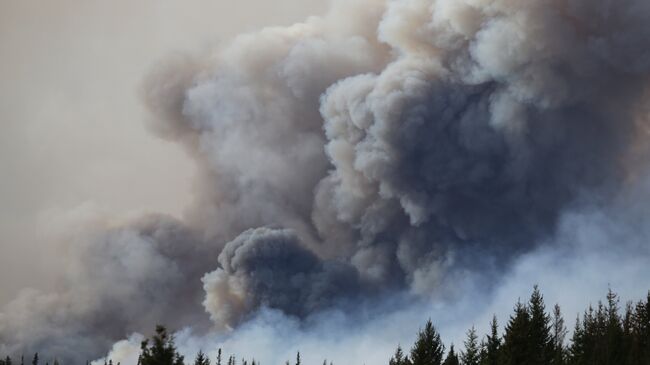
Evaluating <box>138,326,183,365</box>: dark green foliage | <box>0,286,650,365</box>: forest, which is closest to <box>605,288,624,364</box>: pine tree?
<box>0,286,650,365</box>: forest

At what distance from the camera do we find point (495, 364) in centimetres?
5484

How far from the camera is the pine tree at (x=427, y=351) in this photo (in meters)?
53.3

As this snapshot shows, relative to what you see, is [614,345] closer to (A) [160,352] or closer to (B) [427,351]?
(B) [427,351]

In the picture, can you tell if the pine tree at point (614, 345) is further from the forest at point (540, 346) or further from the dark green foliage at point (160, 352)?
the dark green foliage at point (160, 352)

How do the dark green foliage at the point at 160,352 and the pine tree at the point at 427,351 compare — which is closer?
the dark green foliage at the point at 160,352

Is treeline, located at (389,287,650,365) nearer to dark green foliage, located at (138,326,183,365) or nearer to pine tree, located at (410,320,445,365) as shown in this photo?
pine tree, located at (410,320,445,365)

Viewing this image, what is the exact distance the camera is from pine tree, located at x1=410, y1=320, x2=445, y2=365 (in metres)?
53.3

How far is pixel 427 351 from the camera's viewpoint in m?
54.2

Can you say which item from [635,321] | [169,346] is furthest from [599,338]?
[169,346]

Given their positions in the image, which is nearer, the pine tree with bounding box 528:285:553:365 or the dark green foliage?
the dark green foliage

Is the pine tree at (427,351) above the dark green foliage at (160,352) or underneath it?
above

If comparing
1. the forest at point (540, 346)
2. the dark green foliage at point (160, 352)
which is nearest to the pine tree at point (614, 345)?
the forest at point (540, 346)

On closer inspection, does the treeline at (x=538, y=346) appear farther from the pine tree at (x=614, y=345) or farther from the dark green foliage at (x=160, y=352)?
the dark green foliage at (x=160, y=352)

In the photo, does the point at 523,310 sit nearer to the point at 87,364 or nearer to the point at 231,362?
the point at 231,362
